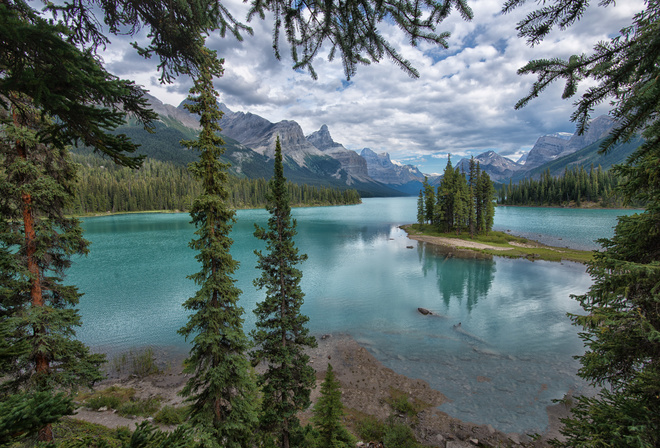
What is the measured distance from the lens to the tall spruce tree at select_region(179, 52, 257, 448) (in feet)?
31.4

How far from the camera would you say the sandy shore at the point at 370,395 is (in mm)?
11633

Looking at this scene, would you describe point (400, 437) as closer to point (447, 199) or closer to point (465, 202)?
point (465, 202)

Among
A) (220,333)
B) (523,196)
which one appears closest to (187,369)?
(220,333)

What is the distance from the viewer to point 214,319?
9805 mm

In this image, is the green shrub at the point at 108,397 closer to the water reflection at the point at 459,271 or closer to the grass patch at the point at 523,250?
the water reflection at the point at 459,271

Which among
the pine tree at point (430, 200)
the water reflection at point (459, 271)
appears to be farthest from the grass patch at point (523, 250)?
the pine tree at point (430, 200)

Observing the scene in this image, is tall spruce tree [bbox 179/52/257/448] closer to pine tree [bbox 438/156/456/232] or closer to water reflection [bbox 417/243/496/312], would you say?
water reflection [bbox 417/243/496/312]

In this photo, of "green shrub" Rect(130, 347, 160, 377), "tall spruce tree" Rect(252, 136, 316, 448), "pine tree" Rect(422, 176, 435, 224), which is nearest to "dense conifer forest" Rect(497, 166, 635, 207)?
"pine tree" Rect(422, 176, 435, 224)

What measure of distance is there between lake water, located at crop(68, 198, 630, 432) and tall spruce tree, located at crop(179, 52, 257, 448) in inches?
416

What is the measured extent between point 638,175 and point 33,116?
18523 millimetres

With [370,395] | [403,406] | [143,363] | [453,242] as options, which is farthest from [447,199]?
[143,363]

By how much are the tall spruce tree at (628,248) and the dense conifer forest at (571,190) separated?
449 ft

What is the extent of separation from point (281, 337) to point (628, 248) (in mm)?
11994

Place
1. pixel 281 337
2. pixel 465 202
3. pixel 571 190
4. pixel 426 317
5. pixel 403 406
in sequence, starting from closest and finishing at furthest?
pixel 281 337 → pixel 403 406 → pixel 426 317 → pixel 465 202 → pixel 571 190
